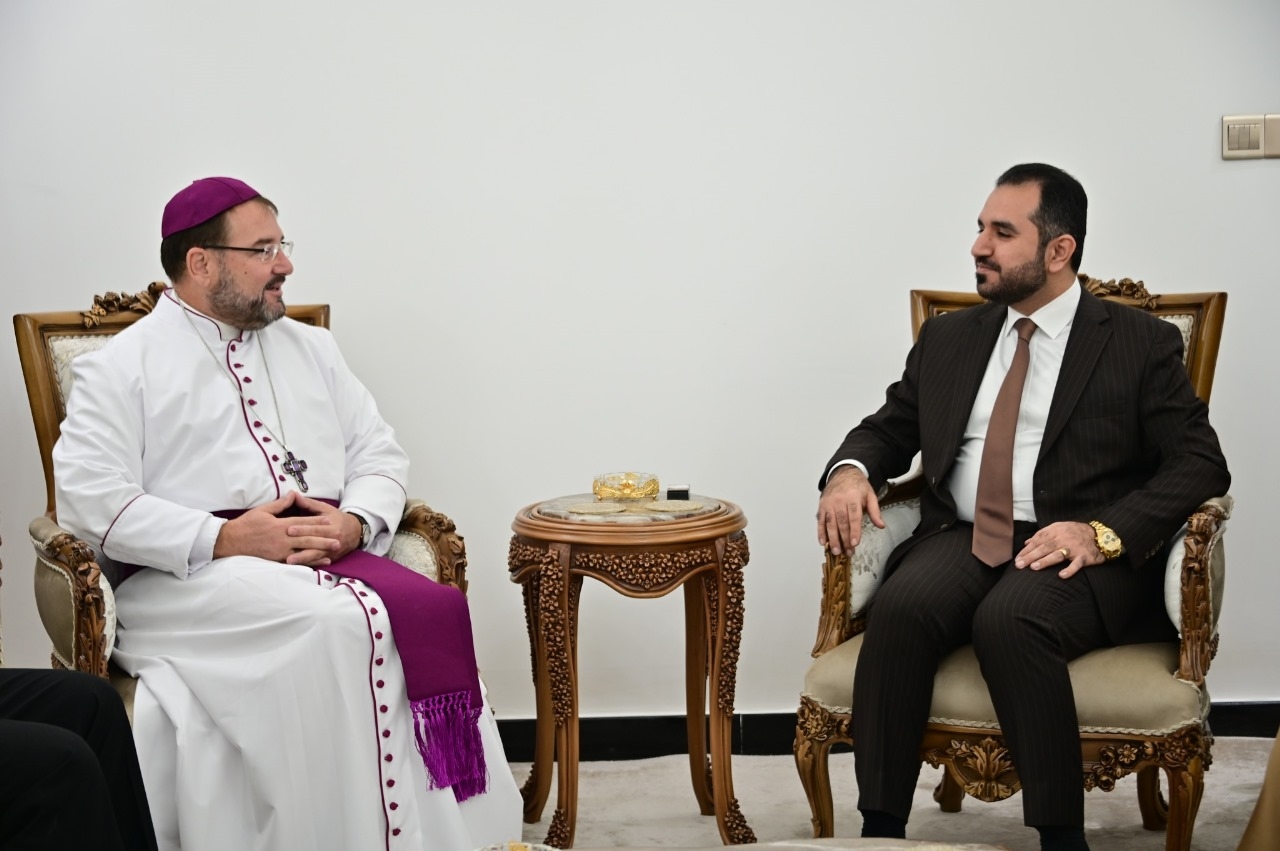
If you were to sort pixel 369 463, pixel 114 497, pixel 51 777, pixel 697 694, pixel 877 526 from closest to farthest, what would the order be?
pixel 51 777
pixel 114 497
pixel 877 526
pixel 369 463
pixel 697 694

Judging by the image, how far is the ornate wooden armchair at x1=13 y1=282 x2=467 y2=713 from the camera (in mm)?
2760

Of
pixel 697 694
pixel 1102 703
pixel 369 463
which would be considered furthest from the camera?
pixel 697 694

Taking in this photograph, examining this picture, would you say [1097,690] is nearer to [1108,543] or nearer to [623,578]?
[1108,543]

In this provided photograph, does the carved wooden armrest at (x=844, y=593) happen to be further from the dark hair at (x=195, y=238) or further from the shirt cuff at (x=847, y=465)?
the dark hair at (x=195, y=238)

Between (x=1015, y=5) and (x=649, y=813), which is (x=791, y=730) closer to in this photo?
(x=649, y=813)

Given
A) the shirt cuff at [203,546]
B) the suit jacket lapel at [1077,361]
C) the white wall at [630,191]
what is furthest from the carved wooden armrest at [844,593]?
the shirt cuff at [203,546]

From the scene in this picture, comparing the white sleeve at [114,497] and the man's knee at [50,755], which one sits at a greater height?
the white sleeve at [114,497]

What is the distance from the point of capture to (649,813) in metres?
3.69

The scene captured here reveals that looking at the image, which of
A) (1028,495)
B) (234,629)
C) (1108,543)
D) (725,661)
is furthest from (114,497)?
(1108,543)

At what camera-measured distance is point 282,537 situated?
3.04m

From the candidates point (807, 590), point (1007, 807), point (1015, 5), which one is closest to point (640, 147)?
point (1015, 5)

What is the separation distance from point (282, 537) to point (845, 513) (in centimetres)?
131

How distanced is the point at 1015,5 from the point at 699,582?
2043 millimetres

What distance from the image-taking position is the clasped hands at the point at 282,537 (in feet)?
9.98
